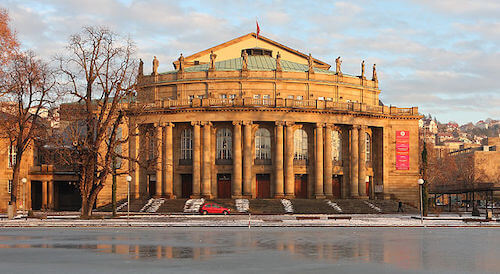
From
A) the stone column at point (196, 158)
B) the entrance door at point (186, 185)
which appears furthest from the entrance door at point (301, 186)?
the entrance door at point (186, 185)

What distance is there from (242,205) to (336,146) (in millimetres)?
18997

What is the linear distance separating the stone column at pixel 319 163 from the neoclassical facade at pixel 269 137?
13 centimetres

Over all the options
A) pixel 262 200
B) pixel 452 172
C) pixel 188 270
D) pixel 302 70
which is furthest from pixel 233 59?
pixel 452 172

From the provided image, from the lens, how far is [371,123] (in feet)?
287

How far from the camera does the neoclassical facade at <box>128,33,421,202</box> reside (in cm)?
8094

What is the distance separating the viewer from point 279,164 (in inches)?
3196

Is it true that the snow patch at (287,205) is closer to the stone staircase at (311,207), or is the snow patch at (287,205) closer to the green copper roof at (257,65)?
the stone staircase at (311,207)

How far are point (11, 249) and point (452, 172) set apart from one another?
155687mm

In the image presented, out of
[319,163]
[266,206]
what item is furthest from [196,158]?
[319,163]

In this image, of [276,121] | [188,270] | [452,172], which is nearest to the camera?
[188,270]

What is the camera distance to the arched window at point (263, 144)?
8356 centimetres

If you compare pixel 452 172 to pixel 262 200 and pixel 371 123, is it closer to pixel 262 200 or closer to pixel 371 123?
pixel 371 123

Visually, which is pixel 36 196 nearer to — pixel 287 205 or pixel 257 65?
pixel 257 65

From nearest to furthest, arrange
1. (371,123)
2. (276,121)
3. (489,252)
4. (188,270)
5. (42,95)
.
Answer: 1. (188,270)
2. (489,252)
3. (42,95)
4. (276,121)
5. (371,123)
